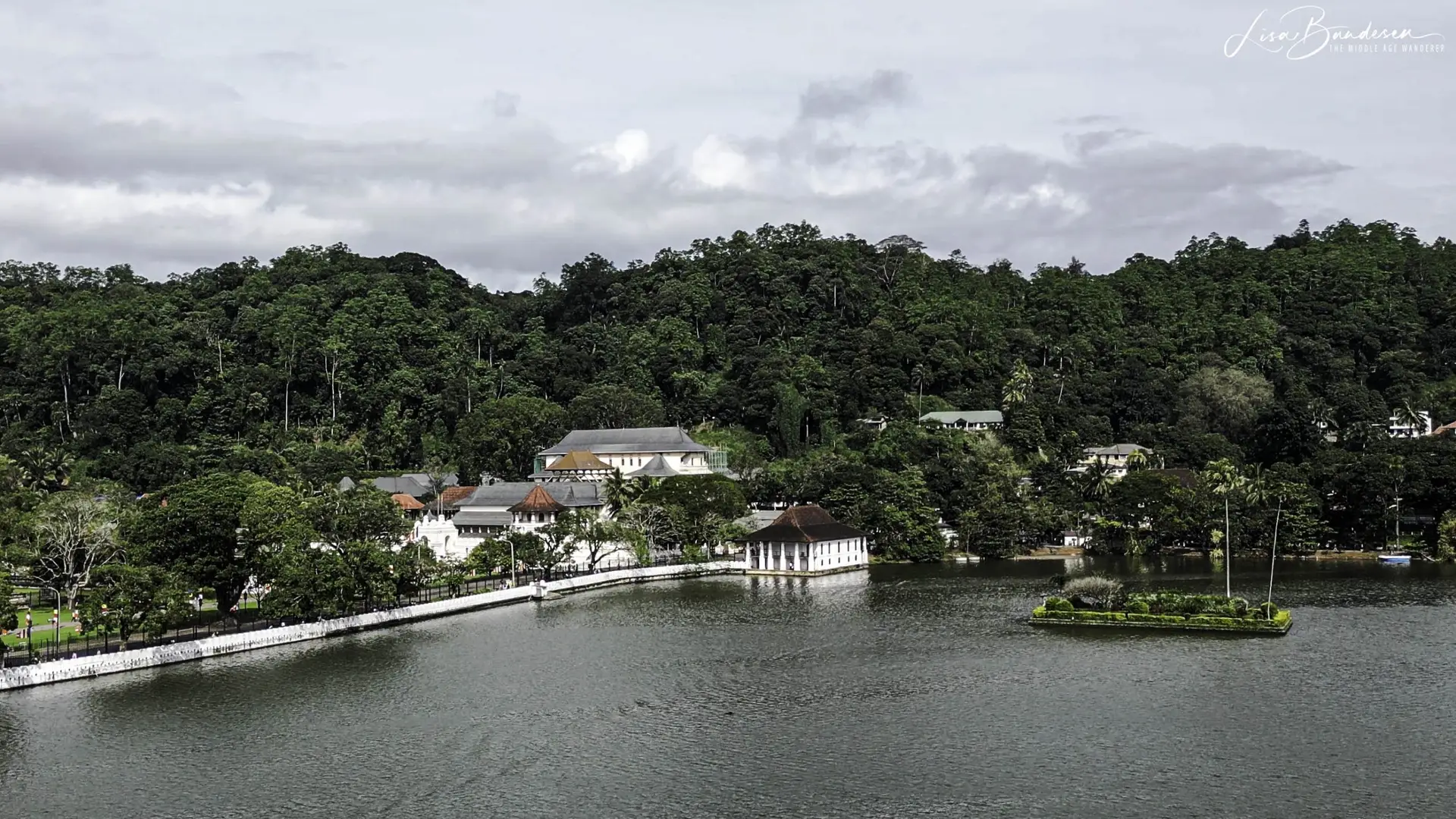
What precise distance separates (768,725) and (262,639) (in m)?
22.6

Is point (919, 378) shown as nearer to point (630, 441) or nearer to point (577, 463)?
point (630, 441)

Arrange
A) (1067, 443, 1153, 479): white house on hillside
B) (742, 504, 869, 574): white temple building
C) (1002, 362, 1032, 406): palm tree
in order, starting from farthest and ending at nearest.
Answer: (1002, 362, 1032, 406): palm tree → (1067, 443, 1153, 479): white house on hillside → (742, 504, 869, 574): white temple building

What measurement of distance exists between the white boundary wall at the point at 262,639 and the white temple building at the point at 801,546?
9224mm

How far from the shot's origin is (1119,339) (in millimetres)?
125688

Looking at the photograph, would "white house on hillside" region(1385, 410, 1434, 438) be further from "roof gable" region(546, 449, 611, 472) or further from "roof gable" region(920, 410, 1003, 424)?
"roof gable" region(546, 449, 611, 472)

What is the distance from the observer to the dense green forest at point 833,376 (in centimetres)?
8325

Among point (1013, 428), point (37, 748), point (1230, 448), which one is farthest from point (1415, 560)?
point (37, 748)

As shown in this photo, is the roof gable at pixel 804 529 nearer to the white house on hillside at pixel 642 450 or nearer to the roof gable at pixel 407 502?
the white house on hillside at pixel 642 450

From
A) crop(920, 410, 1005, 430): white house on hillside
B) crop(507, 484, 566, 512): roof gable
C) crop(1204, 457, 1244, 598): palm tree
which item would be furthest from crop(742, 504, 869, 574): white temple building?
crop(920, 410, 1005, 430): white house on hillside

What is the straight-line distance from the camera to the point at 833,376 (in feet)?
380

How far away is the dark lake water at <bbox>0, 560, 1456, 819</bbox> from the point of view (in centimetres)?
2950

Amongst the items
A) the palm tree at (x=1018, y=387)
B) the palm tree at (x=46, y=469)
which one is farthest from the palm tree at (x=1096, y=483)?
the palm tree at (x=46, y=469)

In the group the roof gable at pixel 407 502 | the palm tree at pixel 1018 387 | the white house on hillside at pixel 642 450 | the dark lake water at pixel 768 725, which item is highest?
the palm tree at pixel 1018 387

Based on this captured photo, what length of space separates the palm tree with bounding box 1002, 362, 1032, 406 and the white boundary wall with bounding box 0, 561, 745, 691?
50318 mm
